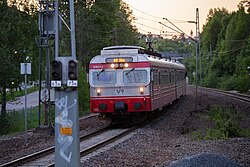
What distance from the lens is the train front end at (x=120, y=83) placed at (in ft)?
Answer: 71.2

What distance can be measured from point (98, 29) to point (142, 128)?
84.9 ft

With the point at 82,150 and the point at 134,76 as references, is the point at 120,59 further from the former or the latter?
the point at 82,150

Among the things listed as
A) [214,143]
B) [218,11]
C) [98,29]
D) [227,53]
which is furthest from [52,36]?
[218,11]

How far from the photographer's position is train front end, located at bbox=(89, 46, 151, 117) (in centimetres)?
2170

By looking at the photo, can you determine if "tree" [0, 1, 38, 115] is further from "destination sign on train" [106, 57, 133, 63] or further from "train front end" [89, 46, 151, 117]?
"destination sign on train" [106, 57, 133, 63]

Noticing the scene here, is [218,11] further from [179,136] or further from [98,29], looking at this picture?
[179,136]

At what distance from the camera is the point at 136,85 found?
71.4 feet

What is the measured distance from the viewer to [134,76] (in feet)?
71.7

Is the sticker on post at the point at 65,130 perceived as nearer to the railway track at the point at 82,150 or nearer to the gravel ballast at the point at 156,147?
the gravel ballast at the point at 156,147

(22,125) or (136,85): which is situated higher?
(136,85)

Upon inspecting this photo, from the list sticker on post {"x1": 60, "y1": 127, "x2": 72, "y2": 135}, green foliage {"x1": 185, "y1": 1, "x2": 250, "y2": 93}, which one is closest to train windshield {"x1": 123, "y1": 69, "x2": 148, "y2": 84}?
sticker on post {"x1": 60, "y1": 127, "x2": 72, "y2": 135}

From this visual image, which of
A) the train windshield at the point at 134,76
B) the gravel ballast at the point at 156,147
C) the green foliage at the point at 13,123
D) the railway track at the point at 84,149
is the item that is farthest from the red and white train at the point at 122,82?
the green foliage at the point at 13,123

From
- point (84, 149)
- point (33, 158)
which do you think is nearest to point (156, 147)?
point (84, 149)

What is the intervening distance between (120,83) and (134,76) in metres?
0.70
